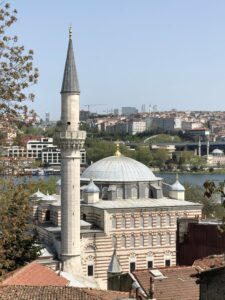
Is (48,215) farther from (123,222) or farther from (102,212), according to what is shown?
(123,222)

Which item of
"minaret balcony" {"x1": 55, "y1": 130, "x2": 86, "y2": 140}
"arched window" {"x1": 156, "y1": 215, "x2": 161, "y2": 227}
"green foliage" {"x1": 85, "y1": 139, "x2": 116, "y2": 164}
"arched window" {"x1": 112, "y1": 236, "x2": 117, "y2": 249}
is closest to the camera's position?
"minaret balcony" {"x1": 55, "y1": 130, "x2": 86, "y2": 140}

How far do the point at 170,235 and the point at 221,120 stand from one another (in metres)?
137

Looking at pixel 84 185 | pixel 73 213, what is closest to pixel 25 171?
pixel 73 213

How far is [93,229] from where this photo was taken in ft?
60.8

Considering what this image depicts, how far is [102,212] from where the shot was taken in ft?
60.8

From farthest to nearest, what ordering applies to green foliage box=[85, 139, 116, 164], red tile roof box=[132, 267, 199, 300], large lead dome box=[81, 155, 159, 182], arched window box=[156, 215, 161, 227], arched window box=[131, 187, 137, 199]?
green foliage box=[85, 139, 116, 164]
large lead dome box=[81, 155, 159, 182]
arched window box=[131, 187, 137, 199]
arched window box=[156, 215, 161, 227]
red tile roof box=[132, 267, 199, 300]

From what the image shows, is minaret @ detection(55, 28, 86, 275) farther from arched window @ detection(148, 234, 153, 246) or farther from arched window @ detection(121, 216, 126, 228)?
arched window @ detection(148, 234, 153, 246)

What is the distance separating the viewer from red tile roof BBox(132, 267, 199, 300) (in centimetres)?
976

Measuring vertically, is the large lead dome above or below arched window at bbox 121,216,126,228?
above

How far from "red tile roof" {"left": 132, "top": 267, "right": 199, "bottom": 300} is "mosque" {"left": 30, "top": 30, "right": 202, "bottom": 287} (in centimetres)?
593

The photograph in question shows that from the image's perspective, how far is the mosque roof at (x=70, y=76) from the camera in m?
17.5

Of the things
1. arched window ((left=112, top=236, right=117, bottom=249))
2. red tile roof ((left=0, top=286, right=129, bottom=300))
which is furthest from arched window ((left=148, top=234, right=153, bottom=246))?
red tile roof ((left=0, top=286, right=129, bottom=300))

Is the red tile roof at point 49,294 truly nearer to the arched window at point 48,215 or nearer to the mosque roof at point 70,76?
the mosque roof at point 70,76

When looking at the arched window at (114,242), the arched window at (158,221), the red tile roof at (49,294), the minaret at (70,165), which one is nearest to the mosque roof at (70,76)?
the minaret at (70,165)
